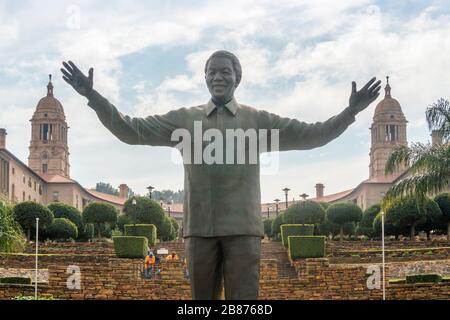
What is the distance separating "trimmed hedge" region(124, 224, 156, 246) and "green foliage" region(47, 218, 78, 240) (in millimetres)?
8251

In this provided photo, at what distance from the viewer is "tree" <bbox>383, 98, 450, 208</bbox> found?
19.4 m

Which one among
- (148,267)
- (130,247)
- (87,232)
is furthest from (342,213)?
(148,267)

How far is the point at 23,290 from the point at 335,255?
1453 cm

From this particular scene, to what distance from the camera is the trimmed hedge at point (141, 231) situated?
3725 cm

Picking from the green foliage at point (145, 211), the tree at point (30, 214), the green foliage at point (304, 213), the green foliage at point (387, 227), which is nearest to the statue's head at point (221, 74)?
the green foliage at point (304, 213)

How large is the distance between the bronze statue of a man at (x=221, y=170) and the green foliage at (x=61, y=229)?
40875 mm

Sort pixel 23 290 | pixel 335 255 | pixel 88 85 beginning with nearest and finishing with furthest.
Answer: pixel 88 85, pixel 23 290, pixel 335 255

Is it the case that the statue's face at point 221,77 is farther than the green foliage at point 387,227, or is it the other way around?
the green foliage at point 387,227

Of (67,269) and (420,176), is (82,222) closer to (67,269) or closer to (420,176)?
(67,269)

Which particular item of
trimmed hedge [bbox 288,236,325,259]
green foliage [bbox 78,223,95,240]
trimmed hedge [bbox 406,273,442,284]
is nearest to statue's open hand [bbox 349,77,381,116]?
trimmed hedge [bbox 406,273,442,284]

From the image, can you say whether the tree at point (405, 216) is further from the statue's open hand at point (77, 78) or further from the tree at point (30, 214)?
the statue's open hand at point (77, 78)

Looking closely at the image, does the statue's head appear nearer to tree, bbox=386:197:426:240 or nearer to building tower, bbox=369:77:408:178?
tree, bbox=386:197:426:240

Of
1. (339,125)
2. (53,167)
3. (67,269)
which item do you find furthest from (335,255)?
(53,167)
